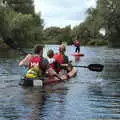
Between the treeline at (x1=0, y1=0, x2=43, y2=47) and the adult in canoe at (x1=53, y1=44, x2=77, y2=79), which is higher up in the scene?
the treeline at (x1=0, y1=0, x2=43, y2=47)

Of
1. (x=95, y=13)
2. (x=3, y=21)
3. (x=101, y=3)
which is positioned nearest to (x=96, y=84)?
(x=3, y=21)

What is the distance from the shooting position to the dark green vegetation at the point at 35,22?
3071 inches

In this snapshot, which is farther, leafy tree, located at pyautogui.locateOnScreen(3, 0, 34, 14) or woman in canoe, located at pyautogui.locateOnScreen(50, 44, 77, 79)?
leafy tree, located at pyautogui.locateOnScreen(3, 0, 34, 14)

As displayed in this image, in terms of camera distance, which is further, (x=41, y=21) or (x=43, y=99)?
(x=41, y=21)

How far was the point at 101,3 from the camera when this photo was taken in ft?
324

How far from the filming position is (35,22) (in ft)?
310

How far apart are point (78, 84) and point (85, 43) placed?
→ 111m

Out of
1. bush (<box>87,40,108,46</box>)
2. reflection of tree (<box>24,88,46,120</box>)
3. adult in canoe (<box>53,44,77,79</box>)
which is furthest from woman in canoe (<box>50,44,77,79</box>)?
bush (<box>87,40,108,46</box>)

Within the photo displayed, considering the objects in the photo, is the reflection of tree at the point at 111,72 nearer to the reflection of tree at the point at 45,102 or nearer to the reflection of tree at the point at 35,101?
the reflection of tree at the point at 45,102

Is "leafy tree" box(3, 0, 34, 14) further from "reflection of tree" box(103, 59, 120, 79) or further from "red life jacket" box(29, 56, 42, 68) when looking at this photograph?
"red life jacket" box(29, 56, 42, 68)

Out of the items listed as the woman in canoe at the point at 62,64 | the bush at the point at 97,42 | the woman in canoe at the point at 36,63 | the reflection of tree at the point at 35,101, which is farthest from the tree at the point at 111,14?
the reflection of tree at the point at 35,101

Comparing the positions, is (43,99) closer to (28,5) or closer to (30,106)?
(30,106)

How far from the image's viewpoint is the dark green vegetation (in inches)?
3071

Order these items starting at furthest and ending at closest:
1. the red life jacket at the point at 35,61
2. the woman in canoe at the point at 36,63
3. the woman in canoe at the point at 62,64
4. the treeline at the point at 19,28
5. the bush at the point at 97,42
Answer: the bush at the point at 97,42 < the treeline at the point at 19,28 < the woman in canoe at the point at 62,64 < the red life jacket at the point at 35,61 < the woman in canoe at the point at 36,63
